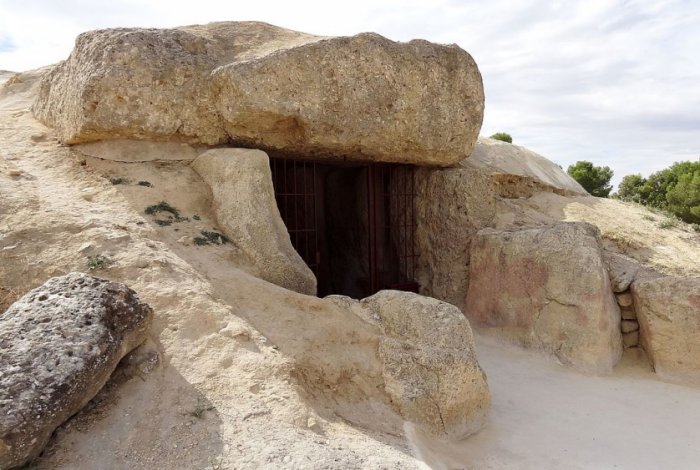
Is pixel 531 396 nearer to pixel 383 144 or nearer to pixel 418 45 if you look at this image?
pixel 383 144

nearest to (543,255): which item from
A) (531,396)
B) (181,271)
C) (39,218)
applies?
(531,396)

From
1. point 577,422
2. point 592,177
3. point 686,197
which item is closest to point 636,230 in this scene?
point 577,422

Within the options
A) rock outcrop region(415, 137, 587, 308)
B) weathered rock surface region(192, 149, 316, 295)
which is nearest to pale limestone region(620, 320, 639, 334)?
rock outcrop region(415, 137, 587, 308)

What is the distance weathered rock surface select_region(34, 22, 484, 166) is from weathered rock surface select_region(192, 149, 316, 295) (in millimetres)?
600

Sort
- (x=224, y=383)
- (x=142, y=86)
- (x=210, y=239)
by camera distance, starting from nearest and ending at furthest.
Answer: (x=224, y=383)
(x=210, y=239)
(x=142, y=86)

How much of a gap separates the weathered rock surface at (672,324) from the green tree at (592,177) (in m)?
16.7

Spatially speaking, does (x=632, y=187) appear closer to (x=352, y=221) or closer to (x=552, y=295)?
(x=352, y=221)

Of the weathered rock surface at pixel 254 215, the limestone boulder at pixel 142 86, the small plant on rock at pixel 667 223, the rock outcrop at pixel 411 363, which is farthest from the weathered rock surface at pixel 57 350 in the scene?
the small plant on rock at pixel 667 223

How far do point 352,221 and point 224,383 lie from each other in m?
5.82

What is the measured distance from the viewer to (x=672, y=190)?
18.2 m

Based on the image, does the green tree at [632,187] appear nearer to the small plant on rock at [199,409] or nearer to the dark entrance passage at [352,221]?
the dark entrance passage at [352,221]

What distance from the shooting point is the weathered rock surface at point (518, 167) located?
26.4 ft

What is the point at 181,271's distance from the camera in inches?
167

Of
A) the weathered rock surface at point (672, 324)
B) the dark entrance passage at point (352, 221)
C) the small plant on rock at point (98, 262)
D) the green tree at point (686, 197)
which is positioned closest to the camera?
the small plant on rock at point (98, 262)
